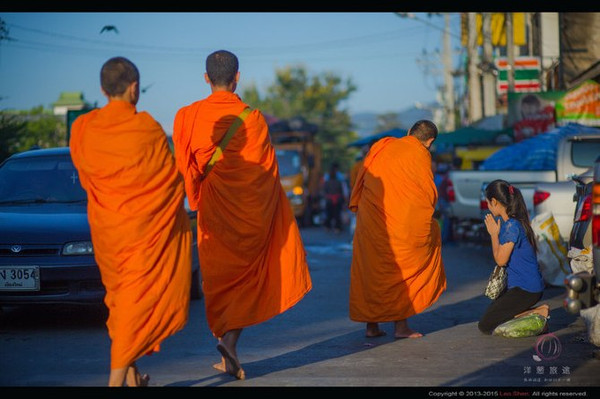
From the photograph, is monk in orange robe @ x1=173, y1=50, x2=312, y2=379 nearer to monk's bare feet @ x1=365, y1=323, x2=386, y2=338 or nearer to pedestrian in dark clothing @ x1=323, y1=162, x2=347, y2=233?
monk's bare feet @ x1=365, y1=323, x2=386, y2=338

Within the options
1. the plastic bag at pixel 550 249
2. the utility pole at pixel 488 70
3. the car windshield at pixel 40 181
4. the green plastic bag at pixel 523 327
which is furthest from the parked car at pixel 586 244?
the utility pole at pixel 488 70

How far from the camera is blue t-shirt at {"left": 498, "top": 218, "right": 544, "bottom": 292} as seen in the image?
24.7 feet

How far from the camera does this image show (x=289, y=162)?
27109mm

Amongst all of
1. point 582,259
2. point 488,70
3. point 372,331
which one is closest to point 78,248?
point 372,331

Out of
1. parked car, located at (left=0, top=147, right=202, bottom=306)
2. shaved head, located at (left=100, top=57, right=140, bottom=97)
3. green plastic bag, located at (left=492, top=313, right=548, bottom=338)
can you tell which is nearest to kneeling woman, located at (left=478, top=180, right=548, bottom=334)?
green plastic bag, located at (left=492, top=313, right=548, bottom=338)

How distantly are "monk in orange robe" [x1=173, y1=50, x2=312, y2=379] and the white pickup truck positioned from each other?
5923 millimetres

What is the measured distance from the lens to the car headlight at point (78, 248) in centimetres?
785

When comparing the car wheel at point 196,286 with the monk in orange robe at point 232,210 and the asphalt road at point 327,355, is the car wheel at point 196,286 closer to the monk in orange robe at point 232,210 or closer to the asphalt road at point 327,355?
the asphalt road at point 327,355

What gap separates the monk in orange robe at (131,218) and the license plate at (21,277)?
2.63 meters

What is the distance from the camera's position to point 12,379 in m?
5.91

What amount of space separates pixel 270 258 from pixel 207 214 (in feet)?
1.77

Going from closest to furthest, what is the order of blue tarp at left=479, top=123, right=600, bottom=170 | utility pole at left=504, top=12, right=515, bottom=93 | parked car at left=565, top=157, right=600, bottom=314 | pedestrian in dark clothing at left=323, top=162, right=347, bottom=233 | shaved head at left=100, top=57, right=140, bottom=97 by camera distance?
parked car at left=565, top=157, right=600, bottom=314
shaved head at left=100, top=57, right=140, bottom=97
blue tarp at left=479, top=123, right=600, bottom=170
utility pole at left=504, top=12, right=515, bottom=93
pedestrian in dark clothing at left=323, top=162, right=347, bottom=233

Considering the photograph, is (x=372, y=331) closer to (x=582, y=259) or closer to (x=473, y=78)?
(x=582, y=259)

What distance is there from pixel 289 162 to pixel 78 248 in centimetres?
1936
